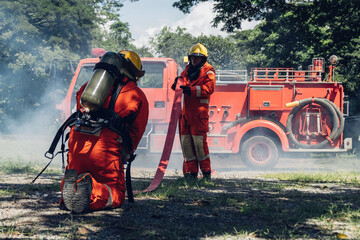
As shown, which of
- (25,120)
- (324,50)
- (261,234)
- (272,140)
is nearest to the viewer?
(261,234)

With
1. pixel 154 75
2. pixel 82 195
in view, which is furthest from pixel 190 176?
pixel 154 75

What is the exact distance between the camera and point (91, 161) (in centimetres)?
377

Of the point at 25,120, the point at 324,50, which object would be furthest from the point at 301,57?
the point at 25,120

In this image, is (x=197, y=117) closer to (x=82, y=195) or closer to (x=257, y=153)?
(x=82, y=195)

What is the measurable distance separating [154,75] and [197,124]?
13.2 feet

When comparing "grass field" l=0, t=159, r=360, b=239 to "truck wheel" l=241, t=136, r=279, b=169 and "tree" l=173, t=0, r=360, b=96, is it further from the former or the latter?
"tree" l=173, t=0, r=360, b=96

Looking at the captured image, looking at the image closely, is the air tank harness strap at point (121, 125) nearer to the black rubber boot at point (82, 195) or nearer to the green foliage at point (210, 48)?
the black rubber boot at point (82, 195)

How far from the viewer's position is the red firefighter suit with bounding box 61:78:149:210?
12.3 ft

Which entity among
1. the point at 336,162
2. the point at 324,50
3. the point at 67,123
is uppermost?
the point at 324,50

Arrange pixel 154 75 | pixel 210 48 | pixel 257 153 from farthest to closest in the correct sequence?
pixel 210 48 < pixel 154 75 < pixel 257 153

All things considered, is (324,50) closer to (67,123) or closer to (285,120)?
(285,120)

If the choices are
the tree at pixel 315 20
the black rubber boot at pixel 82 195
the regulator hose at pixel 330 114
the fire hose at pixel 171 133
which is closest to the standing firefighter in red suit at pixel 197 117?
the fire hose at pixel 171 133

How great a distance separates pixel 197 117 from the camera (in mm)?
5875

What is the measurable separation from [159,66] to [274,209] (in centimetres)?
624
